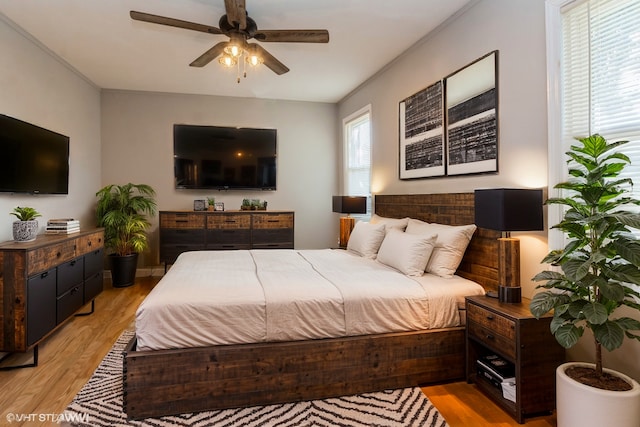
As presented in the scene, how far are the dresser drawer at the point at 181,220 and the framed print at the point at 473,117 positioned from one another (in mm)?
3376

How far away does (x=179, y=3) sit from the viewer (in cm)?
286

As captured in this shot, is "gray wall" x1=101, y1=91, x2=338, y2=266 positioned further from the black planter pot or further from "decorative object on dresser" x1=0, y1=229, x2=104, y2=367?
"decorative object on dresser" x1=0, y1=229, x2=104, y2=367

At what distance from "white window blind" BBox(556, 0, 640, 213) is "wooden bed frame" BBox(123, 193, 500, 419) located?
1427 millimetres

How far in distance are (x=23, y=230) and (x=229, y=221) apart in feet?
8.05

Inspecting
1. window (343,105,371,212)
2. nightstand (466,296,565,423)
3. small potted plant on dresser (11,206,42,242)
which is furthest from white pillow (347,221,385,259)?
small potted plant on dresser (11,206,42,242)

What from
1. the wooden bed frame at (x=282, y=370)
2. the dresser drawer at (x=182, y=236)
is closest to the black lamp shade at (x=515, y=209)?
the wooden bed frame at (x=282, y=370)

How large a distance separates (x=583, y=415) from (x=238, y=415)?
168 centimetres

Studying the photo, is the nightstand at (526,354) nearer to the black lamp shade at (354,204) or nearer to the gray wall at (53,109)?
the black lamp shade at (354,204)

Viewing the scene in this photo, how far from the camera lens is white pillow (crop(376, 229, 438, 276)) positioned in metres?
2.68

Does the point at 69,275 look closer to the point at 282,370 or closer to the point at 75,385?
the point at 75,385

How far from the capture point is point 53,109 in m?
3.89

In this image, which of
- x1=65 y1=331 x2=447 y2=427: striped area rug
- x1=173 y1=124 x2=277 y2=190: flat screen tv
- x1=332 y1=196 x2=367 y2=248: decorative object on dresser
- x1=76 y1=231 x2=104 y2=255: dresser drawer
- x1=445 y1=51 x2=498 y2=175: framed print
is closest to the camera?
x1=65 y1=331 x2=447 y2=427: striped area rug

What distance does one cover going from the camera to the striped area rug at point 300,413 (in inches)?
75.8

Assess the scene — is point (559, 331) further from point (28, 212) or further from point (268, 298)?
point (28, 212)
